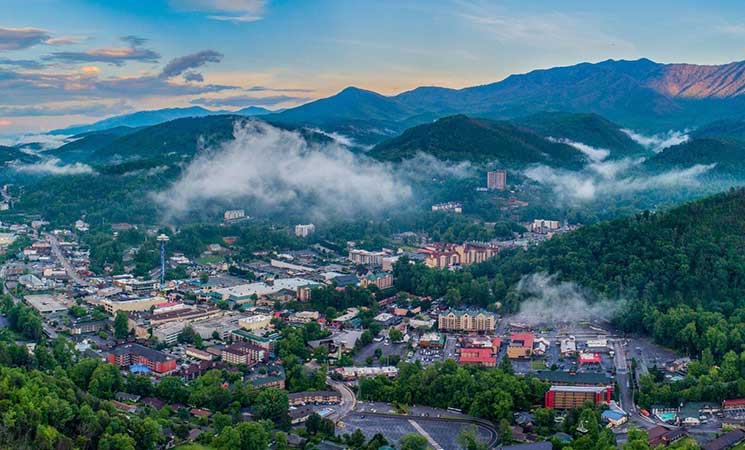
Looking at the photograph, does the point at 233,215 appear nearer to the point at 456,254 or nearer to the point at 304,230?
the point at 304,230

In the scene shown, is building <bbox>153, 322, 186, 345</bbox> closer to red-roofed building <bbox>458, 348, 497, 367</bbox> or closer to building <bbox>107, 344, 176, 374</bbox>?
building <bbox>107, 344, 176, 374</bbox>

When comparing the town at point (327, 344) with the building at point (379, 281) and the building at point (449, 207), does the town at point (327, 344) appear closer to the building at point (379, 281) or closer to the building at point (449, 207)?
the building at point (379, 281)

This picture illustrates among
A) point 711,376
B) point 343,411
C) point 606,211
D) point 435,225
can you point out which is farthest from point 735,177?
point 343,411

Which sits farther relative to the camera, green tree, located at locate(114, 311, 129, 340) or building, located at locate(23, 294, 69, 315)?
building, located at locate(23, 294, 69, 315)

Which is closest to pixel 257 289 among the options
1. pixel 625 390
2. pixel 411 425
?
pixel 411 425

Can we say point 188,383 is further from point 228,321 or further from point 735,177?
point 735,177

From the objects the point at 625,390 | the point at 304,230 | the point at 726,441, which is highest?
the point at 304,230

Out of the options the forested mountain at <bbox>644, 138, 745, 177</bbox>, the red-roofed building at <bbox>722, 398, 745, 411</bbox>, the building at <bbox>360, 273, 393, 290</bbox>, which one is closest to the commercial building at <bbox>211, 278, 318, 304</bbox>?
the building at <bbox>360, 273, 393, 290</bbox>
